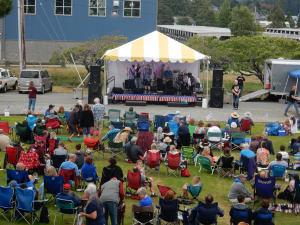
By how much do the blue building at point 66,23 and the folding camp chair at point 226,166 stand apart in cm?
3267

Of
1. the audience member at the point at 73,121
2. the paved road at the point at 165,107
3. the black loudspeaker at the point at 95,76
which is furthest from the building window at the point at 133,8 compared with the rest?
the audience member at the point at 73,121

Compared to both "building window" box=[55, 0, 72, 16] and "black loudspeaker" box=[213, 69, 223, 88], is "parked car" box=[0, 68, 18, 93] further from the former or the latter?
"building window" box=[55, 0, 72, 16]

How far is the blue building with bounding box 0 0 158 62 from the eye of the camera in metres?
42.9

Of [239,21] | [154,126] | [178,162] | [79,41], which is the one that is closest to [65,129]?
[154,126]

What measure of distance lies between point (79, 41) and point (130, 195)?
114ft

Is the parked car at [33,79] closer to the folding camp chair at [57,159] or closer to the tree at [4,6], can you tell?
the tree at [4,6]

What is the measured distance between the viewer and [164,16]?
4860 inches

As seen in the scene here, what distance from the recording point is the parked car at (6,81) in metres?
26.5

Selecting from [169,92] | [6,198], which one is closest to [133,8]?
[169,92]

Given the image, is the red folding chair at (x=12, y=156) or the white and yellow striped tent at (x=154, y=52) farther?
the white and yellow striped tent at (x=154, y=52)

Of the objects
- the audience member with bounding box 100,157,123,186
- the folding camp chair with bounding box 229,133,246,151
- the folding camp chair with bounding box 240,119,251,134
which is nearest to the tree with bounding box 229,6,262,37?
the folding camp chair with bounding box 240,119,251,134

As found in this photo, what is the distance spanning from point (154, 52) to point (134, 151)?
10914mm

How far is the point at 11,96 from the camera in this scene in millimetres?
25250

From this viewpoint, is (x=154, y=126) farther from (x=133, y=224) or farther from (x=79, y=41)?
(x=79, y=41)
